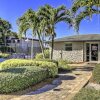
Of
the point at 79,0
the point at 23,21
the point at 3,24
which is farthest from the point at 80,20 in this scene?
the point at 3,24

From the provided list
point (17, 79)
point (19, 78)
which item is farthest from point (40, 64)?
point (17, 79)

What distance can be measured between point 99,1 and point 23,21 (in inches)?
453

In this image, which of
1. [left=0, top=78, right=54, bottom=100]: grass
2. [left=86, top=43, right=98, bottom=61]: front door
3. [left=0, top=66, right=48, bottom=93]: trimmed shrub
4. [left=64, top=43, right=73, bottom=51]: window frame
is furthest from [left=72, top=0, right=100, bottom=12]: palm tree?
[left=64, top=43, right=73, bottom=51]: window frame

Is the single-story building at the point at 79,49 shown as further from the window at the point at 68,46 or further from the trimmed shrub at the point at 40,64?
the trimmed shrub at the point at 40,64

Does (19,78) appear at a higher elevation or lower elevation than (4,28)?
lower

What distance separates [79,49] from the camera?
3078 centimetres

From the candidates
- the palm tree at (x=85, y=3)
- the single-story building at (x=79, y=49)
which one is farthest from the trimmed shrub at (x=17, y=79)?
the single-story building at (x=79, y=49)

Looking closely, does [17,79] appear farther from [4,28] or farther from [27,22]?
[4,28]

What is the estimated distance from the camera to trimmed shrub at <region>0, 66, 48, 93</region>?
1060 centimetres

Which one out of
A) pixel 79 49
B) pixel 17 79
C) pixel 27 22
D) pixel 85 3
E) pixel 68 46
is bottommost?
pixel 17 79

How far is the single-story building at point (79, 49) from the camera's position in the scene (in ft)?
98.6

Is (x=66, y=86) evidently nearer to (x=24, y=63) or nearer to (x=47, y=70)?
(x=47, y=70)

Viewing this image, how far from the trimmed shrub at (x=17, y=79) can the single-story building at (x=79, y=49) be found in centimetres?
1819

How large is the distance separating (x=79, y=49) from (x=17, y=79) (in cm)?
2053
